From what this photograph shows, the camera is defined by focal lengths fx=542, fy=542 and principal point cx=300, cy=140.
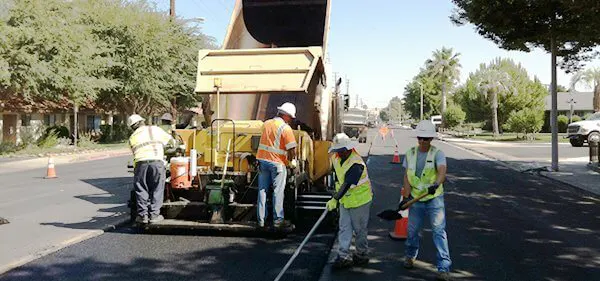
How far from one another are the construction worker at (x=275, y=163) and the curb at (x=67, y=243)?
2300mm

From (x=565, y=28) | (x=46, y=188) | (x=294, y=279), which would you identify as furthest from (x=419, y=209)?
(x=565, y=28)

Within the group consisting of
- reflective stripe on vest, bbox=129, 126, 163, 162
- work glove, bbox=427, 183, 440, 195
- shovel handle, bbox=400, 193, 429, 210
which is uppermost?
reflective stripe on vest, bbox=129, 126, 163, 162

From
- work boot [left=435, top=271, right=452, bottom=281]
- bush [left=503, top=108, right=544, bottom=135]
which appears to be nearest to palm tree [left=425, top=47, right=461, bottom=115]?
bush [left=503, top=108, right=544, bottom=135]

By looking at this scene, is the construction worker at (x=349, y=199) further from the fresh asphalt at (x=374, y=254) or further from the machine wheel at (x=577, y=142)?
the machine wheel at (x=577, y=142)

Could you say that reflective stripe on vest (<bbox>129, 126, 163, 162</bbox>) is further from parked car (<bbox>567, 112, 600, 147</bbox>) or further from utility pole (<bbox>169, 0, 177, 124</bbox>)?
parked car (<bbox>567, 112, 600, 147</bbox>)

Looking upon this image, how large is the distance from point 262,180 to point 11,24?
799 inches

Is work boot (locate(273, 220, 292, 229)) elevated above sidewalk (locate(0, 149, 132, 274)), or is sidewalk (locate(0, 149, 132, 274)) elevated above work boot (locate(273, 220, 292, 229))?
work boot (locate(273, 220, 292, 229))

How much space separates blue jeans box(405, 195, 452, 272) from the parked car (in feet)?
91.9

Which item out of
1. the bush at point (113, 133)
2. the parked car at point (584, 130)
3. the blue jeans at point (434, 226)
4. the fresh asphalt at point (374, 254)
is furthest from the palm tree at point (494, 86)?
the blue jeans at point (434, 226)

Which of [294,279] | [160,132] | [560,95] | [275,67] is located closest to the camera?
[294,279]

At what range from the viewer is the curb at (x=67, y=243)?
5711 millimetres

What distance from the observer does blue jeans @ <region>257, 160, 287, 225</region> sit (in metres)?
6.92

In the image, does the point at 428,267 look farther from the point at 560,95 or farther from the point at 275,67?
the point at 560,95

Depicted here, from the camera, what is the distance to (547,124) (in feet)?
187
